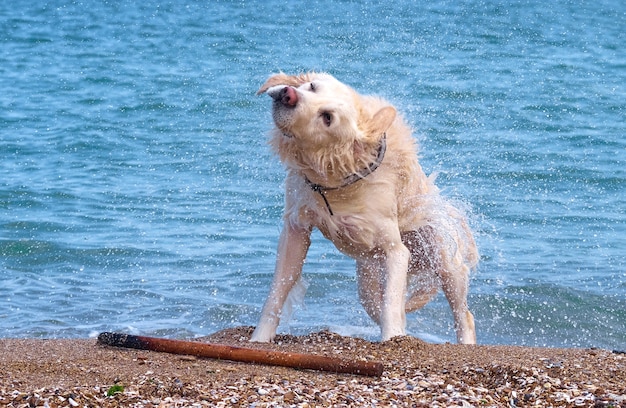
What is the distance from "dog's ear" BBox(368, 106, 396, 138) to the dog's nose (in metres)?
0.69

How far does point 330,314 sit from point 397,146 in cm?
250

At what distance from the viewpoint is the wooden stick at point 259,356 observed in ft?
17.3

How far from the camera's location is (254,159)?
12.7 metres

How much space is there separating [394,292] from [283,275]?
735mm

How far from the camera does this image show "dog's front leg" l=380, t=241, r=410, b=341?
6.36 meters

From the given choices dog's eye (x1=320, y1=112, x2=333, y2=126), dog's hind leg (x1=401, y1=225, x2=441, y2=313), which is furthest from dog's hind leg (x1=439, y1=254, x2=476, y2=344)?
dog's eye (x1=320, y1=112, x2=333, y2=126)

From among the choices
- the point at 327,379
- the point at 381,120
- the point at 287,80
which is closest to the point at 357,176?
the point at 381,120

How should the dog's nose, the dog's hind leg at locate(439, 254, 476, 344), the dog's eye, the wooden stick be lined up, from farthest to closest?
the dog's hind leg at locate(439, 254, 476, 344) < the dog's eye < the dog's nose < the wooden stick

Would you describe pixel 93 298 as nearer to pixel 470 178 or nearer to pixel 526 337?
pixel 526 337

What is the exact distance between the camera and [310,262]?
10.2m

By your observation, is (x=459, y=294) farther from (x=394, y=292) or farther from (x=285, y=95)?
(x=285, y=95)

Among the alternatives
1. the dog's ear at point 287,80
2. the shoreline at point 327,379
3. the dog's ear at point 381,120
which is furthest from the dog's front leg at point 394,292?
the dog's ear at point 287,80

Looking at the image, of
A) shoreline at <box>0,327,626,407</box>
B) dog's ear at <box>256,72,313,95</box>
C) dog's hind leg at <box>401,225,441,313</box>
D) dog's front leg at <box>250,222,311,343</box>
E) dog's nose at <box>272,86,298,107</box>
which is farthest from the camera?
dog's hind leg at <box>401,225,441,313</box>

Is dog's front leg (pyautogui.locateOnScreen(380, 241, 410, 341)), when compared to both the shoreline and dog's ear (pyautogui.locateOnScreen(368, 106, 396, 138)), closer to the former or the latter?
the shoreline
